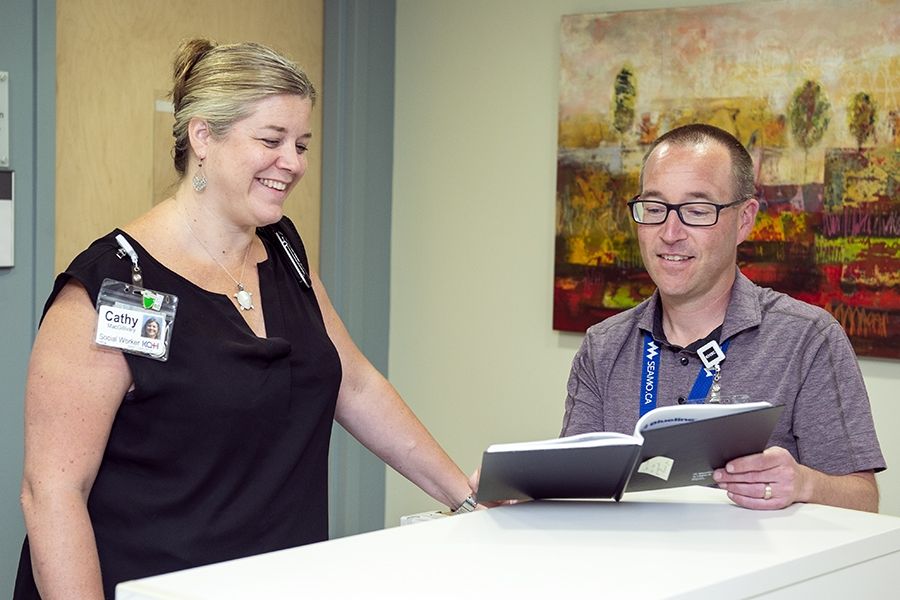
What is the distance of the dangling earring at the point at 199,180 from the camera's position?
2.14 meters

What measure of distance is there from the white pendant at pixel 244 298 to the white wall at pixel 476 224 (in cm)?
214

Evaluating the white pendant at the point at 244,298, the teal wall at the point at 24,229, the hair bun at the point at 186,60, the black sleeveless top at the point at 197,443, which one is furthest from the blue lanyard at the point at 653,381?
the teal wall at the point at 24,229

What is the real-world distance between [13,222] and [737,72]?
2202mm

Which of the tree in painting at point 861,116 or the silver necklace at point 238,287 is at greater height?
the tree in painting at point 861,116

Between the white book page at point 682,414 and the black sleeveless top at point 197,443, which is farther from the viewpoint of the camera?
the black sleeveless top at point 197,443

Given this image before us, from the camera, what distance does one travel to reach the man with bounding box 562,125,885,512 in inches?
84.4

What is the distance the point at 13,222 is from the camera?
3.37 meters

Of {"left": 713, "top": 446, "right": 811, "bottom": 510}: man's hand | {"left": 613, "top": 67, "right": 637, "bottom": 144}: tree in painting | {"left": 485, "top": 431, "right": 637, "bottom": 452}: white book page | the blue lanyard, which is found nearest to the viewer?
{"left": 485, "top": 431, "right": 637, "bottom": 452}: white book page

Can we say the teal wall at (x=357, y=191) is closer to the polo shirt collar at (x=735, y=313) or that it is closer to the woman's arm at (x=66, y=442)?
the polo shirt collar at (x=735, y=313)

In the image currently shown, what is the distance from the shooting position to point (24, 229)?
340 centimetres

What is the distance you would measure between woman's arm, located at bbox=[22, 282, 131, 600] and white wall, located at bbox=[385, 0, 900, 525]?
245cm

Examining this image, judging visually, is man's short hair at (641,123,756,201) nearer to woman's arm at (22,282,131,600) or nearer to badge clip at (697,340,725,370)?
badge clip at (697,340,725,370)

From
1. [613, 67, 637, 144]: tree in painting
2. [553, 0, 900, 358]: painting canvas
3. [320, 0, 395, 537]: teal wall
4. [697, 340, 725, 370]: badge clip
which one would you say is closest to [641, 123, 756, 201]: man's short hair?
[697, 340, 725, 370]: badge clip

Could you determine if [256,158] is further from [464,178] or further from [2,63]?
[464,178]
